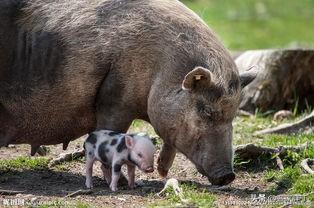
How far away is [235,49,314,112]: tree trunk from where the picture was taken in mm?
13602

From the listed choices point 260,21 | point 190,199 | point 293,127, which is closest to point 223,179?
point 190,199

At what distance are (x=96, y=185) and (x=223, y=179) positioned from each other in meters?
1.31

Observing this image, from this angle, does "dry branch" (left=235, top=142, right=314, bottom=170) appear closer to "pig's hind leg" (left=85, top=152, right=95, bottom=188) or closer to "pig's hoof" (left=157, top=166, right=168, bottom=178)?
"pig's hoof" (left=157, top=166, right=168, bottom=178)

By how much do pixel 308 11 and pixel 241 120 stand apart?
15.9 m

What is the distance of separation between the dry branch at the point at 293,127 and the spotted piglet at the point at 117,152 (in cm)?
356

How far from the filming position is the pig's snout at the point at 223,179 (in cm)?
850

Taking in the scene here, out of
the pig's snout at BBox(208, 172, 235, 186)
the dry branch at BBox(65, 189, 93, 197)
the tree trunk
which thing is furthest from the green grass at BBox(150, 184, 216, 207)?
the tree trunk

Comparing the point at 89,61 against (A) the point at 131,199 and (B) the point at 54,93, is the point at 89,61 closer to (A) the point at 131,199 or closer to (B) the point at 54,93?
(B) the point at 54,93

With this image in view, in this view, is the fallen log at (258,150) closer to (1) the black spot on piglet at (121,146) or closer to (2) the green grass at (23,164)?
(1) the black spot on piglet at (121,146)

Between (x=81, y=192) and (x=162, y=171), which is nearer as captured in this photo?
(x=81, y=192)

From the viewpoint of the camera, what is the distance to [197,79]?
27.8 feet

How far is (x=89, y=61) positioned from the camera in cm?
898

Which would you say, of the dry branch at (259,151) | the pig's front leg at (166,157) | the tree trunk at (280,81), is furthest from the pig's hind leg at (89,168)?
the tree trunk at (280,81)

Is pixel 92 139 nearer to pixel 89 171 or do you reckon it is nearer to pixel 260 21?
pixel 89 171
